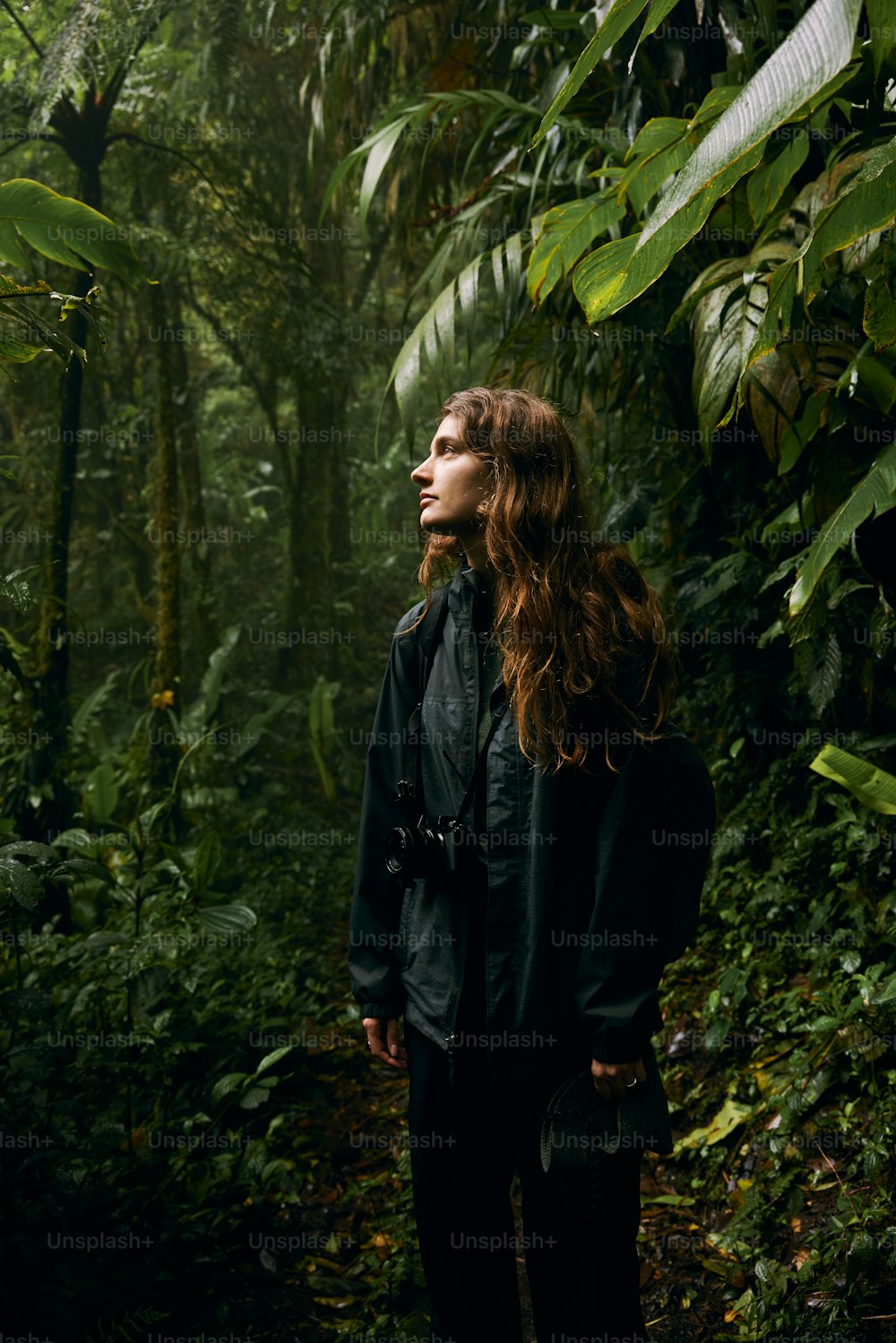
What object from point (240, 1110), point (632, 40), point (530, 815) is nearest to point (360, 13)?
point (632, 40)

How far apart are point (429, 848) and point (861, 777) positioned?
3.10 ft

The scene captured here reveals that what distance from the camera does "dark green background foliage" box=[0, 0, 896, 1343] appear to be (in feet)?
7.24

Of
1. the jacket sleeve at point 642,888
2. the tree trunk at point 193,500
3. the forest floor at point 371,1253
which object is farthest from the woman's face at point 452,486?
the tree trunk at point 193,500

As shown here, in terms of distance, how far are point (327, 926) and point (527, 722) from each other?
140 inches

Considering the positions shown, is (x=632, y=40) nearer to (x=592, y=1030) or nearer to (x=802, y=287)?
(x=802, y=287)

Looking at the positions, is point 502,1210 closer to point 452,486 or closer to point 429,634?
point 429,634

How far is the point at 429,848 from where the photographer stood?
1.92 m

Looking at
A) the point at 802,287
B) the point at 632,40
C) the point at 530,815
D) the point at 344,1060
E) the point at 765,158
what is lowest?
the point at 344,1060

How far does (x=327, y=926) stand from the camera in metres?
5.08

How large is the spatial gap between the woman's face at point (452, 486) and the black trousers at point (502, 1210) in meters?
0.79

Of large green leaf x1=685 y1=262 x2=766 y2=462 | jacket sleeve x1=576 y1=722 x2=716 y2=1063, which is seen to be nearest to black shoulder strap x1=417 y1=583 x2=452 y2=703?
jacket sleeve x1=576 y1=722 x2=716 y2=1063

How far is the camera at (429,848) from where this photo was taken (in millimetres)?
1907

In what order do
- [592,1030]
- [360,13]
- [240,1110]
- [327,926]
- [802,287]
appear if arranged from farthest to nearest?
1. [327,926]
2. [360,13]
3. [240,1110]
4. [592,1030]
5. [802,287]

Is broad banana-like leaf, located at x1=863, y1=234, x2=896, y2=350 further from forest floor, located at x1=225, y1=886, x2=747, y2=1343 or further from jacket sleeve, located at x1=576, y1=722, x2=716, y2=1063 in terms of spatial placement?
forest floor, located at x1=225, y1=886, x2=747, y2=1343
